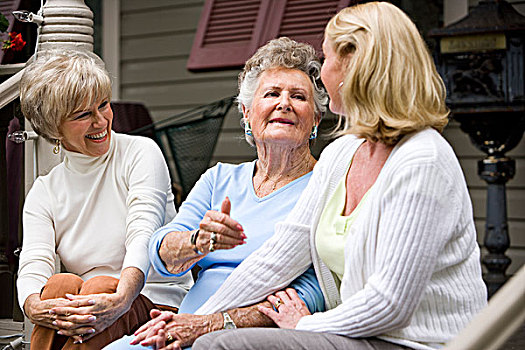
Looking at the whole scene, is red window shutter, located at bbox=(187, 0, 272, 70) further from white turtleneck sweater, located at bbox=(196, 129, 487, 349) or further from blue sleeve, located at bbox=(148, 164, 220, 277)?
white turtleneck sweater, located at bbox=(196, 129, 487, 349)

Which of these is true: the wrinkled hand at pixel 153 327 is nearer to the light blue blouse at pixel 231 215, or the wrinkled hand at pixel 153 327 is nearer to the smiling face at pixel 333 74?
the light blue blouse at pixel 231 215

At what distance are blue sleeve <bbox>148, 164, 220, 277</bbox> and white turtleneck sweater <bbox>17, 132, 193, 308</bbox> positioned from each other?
99 mm

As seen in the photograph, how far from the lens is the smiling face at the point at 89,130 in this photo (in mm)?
2088

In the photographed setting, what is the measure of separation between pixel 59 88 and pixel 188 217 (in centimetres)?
51

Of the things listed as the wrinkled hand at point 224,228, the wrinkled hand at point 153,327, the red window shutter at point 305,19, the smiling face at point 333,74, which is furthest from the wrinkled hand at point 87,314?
the red window shutter at point 305,19

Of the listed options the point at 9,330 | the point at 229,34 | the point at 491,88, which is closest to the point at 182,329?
the point at 9,330

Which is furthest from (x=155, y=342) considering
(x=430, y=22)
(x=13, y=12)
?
(x=430, y=22)

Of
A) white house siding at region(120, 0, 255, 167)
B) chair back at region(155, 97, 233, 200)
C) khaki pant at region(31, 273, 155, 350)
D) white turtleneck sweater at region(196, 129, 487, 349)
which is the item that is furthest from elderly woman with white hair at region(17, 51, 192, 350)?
white house siding at region(120, 0, 255, 167)

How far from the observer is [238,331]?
1507 mm

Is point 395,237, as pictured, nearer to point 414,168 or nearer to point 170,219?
point 414,168

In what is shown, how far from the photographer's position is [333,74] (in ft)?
5.40

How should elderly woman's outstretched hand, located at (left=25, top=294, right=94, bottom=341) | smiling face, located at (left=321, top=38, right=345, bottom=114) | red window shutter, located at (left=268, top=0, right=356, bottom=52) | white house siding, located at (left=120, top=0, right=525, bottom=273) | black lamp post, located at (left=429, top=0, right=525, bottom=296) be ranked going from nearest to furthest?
1. smiling face, located at (left=321, top=38, right=345, bottom=114)
2. elderly woman's outstretched hand, located at (left=25, top=294, right=94, bottom=341)
3. black lamp post, located at (left=429, top=0, right=525, bottom=296)
4. red window shutter, located at (left=268, top=0, right=356, bottom=52)
5. white house siding, located at (left=120, top=0, right=525, bottom=273)

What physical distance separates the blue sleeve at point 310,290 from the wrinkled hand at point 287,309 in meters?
0.03

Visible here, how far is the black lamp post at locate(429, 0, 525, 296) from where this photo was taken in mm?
3736
